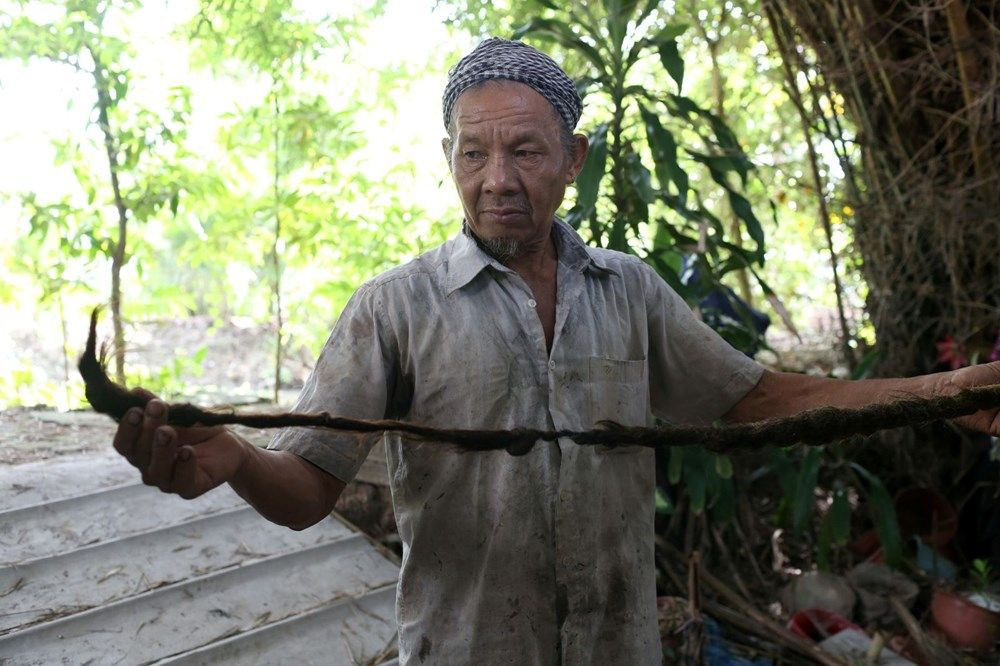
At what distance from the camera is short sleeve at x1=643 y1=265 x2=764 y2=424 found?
5.07 feet

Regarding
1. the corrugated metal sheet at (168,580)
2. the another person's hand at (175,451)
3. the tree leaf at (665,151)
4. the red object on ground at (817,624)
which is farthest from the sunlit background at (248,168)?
the another person's hand at (175,451)

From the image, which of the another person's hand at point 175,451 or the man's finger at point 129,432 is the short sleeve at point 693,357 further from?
the man's finger at point 129,432

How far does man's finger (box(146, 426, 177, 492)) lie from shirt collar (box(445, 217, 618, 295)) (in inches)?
21.2

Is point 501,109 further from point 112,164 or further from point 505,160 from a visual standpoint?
point 112,164

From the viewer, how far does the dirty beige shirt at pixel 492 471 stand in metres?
1.33

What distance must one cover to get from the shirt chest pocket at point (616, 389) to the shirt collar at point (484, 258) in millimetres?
182

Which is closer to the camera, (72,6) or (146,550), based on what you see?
(146,550)

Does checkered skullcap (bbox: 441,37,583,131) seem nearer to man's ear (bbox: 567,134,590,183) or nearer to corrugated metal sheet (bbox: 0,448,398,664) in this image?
man's ear (bbox: 567,134,590,183)

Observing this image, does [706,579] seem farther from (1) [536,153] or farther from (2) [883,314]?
(1) [536,153]

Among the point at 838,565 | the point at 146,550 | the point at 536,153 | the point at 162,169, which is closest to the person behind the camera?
the point at 536,153

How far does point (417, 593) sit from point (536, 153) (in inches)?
29.3

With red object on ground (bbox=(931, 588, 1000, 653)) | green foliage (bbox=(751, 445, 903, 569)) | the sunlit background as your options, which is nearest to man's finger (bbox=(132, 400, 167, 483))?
green foliage (bbox=(751, 445, 903, 569))

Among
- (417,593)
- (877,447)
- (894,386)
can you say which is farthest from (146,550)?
(877,447)

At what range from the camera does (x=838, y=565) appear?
337cm
